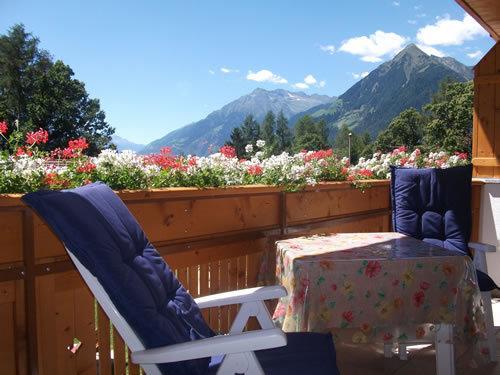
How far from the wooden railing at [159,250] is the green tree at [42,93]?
25.4 metres

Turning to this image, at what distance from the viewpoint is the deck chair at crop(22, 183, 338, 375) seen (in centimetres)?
106

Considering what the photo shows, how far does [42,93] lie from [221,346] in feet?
118

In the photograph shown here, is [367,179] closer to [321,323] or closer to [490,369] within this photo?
[490,369]

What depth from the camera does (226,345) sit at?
104 centimetres

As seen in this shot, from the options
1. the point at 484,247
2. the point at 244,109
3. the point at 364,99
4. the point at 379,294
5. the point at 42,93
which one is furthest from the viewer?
the point at 244,109

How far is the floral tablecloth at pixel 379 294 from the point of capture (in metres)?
1.77

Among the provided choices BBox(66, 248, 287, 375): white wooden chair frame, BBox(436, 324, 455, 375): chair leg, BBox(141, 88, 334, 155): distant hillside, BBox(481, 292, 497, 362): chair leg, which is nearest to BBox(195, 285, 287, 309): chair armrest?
BBox(66, 248, 287, 375): white wooden chair frame

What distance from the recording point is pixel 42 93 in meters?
32.8

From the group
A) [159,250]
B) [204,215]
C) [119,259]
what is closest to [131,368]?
[159,250]

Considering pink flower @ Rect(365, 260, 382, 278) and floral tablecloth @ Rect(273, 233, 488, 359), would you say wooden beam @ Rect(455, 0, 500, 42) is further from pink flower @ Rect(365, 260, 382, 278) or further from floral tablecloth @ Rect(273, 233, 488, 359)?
pink flower @ Rect(365, 260, 382, 278)

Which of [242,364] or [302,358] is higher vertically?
[242,364]

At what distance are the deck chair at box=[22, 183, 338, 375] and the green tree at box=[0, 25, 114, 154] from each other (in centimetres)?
2625

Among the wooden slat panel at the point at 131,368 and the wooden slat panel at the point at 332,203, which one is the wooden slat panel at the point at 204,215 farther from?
the wooden slat panel at the point at 131,368

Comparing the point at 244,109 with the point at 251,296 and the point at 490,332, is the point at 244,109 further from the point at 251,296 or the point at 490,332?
the point at 251,296
